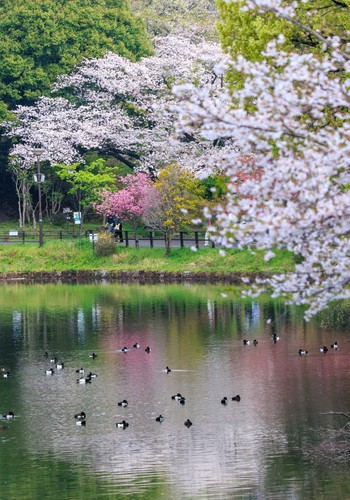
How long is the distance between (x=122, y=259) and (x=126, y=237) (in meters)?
2.14

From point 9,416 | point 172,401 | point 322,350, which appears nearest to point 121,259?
point 322,350

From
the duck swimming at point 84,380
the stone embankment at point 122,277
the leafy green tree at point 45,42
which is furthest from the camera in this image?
the leafy green tree at point 45,42

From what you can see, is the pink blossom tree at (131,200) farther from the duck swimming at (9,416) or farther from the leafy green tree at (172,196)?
the duck swimming at (9,416)

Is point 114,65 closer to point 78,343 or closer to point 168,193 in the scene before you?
point 168,193

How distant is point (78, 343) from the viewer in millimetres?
38812

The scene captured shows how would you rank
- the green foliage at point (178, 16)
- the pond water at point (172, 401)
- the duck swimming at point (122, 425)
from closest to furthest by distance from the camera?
the pond water at point (172, 401) < the duck swimming at point (122, 425) < the green foliage at point (178, 16)

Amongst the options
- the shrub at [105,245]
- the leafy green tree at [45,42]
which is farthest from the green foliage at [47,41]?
the shrub at [105,245]

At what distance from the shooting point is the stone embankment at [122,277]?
55.1 m

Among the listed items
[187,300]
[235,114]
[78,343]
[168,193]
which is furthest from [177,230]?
[235,114]

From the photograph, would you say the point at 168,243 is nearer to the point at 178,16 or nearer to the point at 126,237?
the point at 126,237

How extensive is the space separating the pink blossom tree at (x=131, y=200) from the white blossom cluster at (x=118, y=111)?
1.66 metres

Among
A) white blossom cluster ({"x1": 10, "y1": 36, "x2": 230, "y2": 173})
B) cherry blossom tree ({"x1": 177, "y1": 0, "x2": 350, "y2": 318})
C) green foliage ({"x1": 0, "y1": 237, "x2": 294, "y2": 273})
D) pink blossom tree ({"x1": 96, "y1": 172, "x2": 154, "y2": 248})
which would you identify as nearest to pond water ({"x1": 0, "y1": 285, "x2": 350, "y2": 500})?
cherry blossom tree ({"x1": 177, "y1": 0, "x2": 350, "y2": 318})

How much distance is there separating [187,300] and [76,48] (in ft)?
83.5

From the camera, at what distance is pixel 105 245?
5956 centimetres
